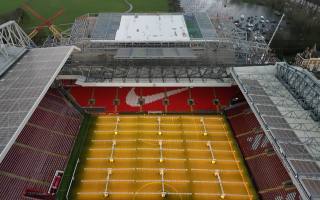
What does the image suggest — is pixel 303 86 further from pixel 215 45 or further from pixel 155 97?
pixel 155 97

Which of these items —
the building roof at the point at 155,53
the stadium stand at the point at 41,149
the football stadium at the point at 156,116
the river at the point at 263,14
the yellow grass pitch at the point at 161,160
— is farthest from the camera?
the river at the point at 263,14

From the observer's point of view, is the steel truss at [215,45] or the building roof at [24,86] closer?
the building roof at [24,86]

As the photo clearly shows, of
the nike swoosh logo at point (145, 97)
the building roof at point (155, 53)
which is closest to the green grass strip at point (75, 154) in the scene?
the nike swoosh logo at point (145, 97)

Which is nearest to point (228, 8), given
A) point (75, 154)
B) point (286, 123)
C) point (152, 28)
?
point (152, 28)

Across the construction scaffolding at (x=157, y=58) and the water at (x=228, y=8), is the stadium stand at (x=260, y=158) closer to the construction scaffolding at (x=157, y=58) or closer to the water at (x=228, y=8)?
the construction scaffolding at (x=157, y=58)

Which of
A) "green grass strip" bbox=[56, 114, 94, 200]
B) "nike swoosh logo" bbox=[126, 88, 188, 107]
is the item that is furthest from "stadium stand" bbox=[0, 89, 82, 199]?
"nike swoosh logo" bbox=[126, 88, 188, 107]

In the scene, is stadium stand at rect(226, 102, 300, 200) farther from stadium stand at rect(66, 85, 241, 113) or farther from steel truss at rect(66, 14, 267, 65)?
steel truss at rect(66, 14, 267, 65)

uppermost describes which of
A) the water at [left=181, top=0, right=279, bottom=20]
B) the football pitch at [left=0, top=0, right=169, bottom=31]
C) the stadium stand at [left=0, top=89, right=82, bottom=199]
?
the stadium stand at [left=0, top=89, right=82, bottom=199]
